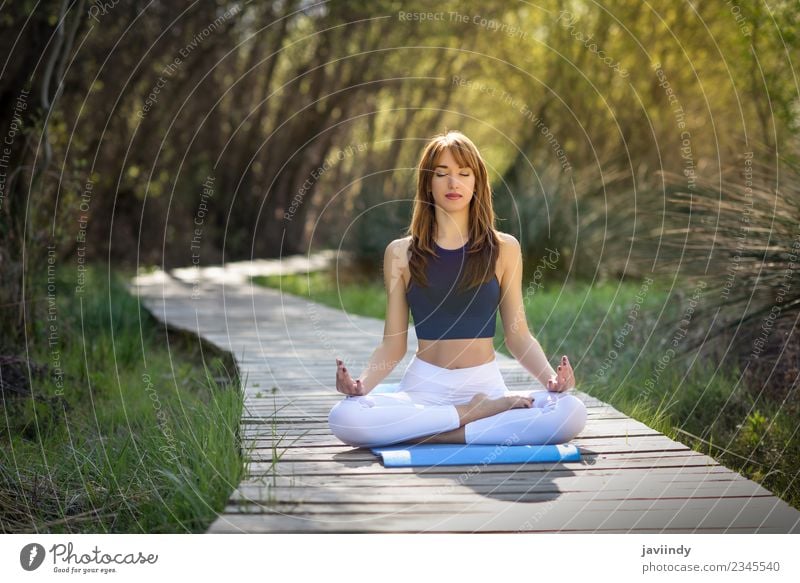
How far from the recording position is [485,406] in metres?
4.39

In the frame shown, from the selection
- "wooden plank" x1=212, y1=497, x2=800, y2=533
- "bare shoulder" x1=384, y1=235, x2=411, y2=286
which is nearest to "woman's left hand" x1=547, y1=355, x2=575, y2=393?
"wooden plank" x1=212, y1=497, x2=800, y2=533

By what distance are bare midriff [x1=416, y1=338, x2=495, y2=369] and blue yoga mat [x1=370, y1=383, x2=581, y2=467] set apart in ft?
1.46

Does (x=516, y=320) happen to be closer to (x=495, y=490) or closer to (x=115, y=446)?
(x=495, y=490)

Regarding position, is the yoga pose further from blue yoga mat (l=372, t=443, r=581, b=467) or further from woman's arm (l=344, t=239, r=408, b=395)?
blue yoga mat (l=372, t=443, r=581, b=467)

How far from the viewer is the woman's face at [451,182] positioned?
452 centimetres

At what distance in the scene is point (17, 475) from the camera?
4812 mm

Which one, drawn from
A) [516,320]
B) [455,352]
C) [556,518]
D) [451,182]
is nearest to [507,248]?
[516,320]

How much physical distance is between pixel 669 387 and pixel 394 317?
2615 mm

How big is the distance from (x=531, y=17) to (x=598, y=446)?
18.4 metres

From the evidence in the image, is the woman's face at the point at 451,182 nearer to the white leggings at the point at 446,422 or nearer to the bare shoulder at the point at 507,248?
the bare shoulder at the point at 507,248

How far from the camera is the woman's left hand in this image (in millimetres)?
4223

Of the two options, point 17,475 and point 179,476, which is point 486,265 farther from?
point 17,475

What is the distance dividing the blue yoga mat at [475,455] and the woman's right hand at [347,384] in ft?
A: 0.86

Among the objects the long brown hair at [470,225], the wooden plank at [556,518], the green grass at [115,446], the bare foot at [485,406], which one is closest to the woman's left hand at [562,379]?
the bare foot at [485,406]
